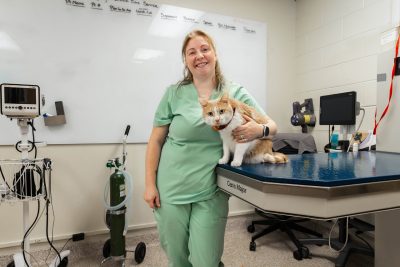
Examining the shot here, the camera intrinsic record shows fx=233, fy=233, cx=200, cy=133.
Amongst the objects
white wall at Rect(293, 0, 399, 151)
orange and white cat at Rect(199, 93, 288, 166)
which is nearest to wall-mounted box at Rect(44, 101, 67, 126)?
orange and white cat at Rect(199, 93, 288, 166)

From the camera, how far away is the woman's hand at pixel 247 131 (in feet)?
2.78

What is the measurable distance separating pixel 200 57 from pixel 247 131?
1.26 ft

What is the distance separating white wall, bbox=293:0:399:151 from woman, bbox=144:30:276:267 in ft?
4.96

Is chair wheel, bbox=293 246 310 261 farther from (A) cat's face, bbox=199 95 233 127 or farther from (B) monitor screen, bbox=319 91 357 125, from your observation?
(A) cat's face, bbox=199 95 233 127

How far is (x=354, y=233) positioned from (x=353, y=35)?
1.69 meters

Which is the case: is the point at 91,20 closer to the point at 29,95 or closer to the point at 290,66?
the point at 29,95

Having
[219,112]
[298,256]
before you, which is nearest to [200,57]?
[219,112]

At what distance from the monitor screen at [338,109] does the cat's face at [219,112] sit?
59.6 inches

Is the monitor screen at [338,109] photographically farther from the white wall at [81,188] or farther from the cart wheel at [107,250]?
the cart wheel at [107,250]

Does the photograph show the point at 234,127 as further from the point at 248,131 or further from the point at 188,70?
the point at 188,70

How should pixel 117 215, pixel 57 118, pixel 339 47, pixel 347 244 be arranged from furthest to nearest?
pixel 339 47 < pixel 57 118 < pixel 347 244 < pixel 117 215

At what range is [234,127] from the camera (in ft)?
2.82

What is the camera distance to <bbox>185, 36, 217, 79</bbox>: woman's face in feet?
3.27

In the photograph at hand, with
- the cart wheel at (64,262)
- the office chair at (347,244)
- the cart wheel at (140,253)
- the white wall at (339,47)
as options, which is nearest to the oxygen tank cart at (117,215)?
the cart wheel at (140,253)
